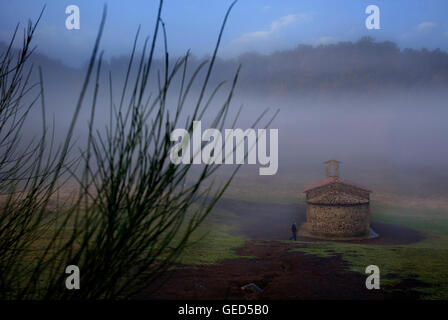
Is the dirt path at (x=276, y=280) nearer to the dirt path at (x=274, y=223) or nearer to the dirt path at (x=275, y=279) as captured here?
the dirt path at (x=275, y=279)

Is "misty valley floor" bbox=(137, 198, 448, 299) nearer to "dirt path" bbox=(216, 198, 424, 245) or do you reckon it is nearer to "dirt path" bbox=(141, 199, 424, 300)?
"dirt path" bbox=(141, 199, 424, 300)

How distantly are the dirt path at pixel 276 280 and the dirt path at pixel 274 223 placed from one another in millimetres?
10143

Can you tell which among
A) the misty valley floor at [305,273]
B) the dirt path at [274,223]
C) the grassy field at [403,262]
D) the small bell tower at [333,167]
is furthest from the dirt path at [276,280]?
the small bell tower at [333,167]

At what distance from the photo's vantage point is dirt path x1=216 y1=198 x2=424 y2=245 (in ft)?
89.3

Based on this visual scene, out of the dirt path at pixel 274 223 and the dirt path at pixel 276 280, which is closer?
the dirt path at pixel 276 280

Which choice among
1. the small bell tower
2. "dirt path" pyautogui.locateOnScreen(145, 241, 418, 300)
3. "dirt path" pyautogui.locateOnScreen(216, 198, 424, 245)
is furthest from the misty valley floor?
the small bell tower

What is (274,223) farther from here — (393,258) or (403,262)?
(403,262)

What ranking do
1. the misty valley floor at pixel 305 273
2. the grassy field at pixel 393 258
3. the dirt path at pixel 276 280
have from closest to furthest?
1. the dirt path at pixel 276 280
2. the misty valley floor at pixel 305 273
3. the grassy field at pixel 393 258

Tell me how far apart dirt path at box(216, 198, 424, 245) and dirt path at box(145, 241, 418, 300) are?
10.1 meters

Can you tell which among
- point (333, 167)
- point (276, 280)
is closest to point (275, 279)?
point (276, 280)

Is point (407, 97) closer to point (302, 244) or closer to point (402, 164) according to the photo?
point (402, 164)

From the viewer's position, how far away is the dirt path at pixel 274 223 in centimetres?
2723

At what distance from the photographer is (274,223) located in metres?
35.6

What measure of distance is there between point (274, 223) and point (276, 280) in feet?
73.7
